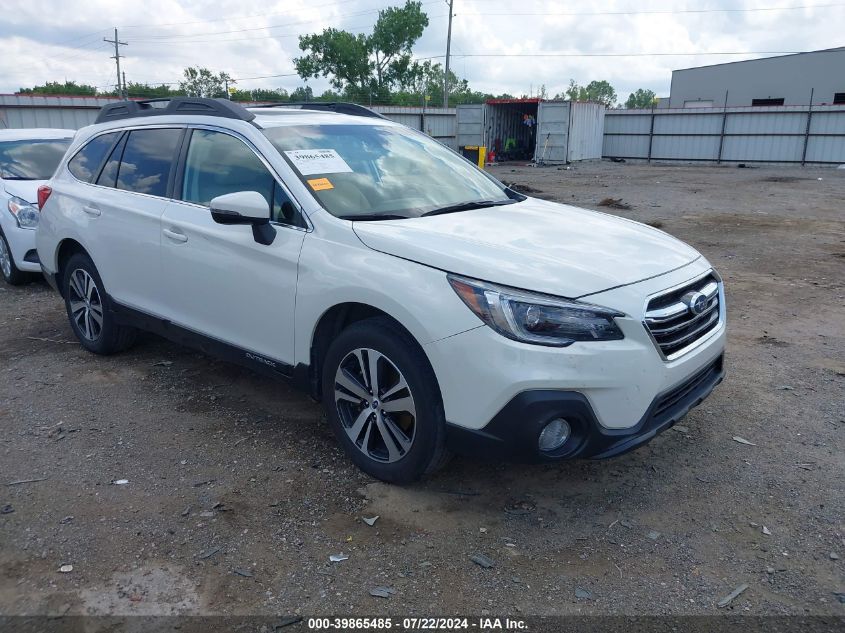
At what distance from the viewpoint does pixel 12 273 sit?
771cm

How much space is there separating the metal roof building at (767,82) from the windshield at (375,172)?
37.2m

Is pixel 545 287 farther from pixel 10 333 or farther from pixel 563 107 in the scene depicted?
pixel 563 107

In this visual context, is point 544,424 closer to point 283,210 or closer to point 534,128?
point 283,210

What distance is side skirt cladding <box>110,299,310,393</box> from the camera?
3.72m

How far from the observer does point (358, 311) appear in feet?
11.3

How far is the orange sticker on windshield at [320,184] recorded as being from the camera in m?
3.62

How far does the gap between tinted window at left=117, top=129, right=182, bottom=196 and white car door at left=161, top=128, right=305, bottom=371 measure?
0.62ft

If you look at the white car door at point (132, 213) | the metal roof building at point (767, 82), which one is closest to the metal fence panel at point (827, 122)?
the metal roof building at point (767, 82)

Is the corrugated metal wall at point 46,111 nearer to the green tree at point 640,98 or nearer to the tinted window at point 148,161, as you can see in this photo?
the tinted window at point 148,161

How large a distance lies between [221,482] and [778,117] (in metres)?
29.5

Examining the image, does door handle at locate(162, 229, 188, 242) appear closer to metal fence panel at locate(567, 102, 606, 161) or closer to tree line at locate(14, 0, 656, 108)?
metal fence panel at locate(567, 102, 606, 161)

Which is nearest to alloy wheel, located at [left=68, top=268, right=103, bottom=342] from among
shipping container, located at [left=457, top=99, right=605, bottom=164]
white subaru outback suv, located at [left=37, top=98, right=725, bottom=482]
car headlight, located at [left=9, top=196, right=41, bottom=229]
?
white subaru outback suv, located at [left=37, top=98, right=725, bottom=482]

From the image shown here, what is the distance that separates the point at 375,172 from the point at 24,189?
5596mm

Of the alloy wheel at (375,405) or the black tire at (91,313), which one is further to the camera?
the black tire at (91,313)
